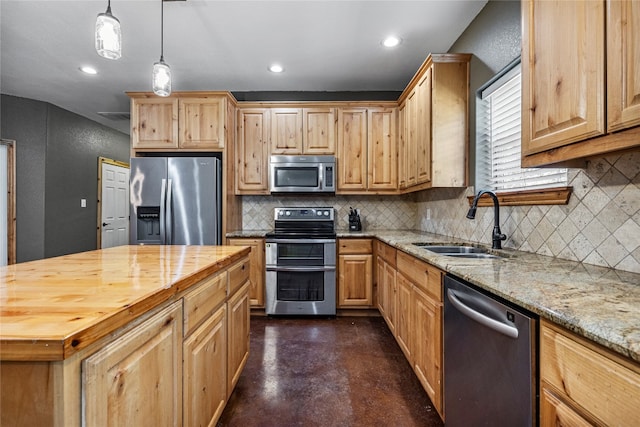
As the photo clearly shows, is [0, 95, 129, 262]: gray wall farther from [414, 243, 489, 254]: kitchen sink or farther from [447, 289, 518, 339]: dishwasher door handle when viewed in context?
[447, 289, 518, 339]: dishwasher door handle

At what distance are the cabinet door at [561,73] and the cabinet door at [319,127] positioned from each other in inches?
94.1

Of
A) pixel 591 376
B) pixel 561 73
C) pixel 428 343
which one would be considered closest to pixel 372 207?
pixel 428 343

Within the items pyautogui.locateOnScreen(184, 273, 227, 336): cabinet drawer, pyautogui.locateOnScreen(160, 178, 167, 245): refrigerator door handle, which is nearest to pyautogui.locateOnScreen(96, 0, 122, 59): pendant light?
pyautogui.locateOnScreen(184, 273, 227, 336): cabinet drawer

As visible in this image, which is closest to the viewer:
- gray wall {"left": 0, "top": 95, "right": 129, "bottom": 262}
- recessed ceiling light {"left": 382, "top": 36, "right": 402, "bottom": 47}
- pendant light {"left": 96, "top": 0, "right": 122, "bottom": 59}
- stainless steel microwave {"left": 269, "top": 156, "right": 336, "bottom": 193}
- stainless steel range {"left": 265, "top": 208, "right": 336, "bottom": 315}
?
pendant light {"left": 96, "top": 0, "right": 122, "bottom": 59}

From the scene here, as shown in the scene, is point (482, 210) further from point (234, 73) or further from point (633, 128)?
point (234, 73)

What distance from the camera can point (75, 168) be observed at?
480 cm

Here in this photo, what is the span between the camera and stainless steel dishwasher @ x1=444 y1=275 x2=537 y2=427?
0.93 metres

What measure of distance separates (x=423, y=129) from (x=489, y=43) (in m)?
0.77

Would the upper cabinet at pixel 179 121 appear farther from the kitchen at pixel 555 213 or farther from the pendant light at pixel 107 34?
the kitchen at pixel 555 213

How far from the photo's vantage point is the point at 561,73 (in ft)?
3.79

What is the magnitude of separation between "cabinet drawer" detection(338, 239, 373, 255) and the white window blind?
133 centimetres

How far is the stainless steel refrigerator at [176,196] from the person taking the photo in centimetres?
323

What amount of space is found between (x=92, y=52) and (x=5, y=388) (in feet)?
11.2

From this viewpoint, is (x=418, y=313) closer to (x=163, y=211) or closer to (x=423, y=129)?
(x=423, y=129)
